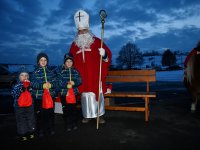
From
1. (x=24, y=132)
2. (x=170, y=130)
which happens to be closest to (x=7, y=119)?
(x=24, y=132)

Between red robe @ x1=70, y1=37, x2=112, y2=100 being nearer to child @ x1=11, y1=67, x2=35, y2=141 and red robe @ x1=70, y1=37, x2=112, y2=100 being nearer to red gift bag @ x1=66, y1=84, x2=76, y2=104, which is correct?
red gift bag @ x1=66, y1=84, x2=76, y2=104

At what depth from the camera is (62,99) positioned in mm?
5137

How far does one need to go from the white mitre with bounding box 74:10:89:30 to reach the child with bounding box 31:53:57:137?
1.25 metres

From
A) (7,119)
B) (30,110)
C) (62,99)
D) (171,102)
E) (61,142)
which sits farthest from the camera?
(171,102)

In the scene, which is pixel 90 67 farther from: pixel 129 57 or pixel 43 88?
pixel 129 57

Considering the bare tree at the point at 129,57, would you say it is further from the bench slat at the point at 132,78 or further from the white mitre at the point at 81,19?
the white mitre at the point at 81,19

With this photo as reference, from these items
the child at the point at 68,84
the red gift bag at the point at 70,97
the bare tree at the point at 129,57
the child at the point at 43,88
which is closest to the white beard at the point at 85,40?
the child at the point at 68,84

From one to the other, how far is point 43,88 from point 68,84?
550mm

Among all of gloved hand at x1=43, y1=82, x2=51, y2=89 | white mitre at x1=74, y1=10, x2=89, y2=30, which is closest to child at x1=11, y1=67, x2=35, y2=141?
gloved hand at x1=43, y1=82, x2=51, y2=89

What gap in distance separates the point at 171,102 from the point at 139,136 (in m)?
3.80

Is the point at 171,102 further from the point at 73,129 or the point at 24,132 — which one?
the point at 24,132

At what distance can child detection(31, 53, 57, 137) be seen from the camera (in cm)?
468

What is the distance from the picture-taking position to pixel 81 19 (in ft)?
18.1

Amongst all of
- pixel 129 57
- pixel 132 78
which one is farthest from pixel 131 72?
pixel 129 57
